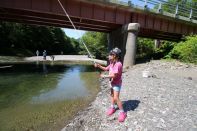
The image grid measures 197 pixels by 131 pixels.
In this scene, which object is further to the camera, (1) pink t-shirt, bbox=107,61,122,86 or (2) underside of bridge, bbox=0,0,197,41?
(2) underside of bridge, bbox=0,0,197,41

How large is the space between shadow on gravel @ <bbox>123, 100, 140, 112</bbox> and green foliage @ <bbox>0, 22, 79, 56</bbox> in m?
52.9

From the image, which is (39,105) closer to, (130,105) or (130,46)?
(130,105)

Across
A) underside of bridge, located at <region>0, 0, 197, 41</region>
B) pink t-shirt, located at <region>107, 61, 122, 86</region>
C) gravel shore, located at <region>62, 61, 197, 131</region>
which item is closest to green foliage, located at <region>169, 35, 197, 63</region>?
underside of bridge, located at <region>0, 0, 197, 41</region>

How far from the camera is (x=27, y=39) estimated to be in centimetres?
7356

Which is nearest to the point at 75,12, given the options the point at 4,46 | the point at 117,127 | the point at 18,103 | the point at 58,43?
the point at 18,103

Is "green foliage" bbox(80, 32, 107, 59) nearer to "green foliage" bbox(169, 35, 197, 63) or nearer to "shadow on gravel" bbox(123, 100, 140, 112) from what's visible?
"green foliage" bbox(169, 35, 197, 63)

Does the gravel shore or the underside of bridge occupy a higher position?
the underside of bridge

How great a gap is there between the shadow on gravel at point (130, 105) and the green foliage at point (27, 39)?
52.9 meters

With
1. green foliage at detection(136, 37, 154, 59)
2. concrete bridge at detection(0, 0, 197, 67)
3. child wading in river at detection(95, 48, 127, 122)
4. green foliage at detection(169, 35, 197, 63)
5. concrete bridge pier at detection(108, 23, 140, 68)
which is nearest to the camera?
child wading in river at detection(95, 48, 127, 122)

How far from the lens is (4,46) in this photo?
62125 millimetres

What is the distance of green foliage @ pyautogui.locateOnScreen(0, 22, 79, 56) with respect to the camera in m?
60.7

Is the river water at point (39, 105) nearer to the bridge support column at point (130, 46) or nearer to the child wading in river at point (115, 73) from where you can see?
the child wading in river at point (115, 73)

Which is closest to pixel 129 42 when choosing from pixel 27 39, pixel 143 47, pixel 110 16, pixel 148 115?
pixel 110 16

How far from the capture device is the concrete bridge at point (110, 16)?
84.8ft
